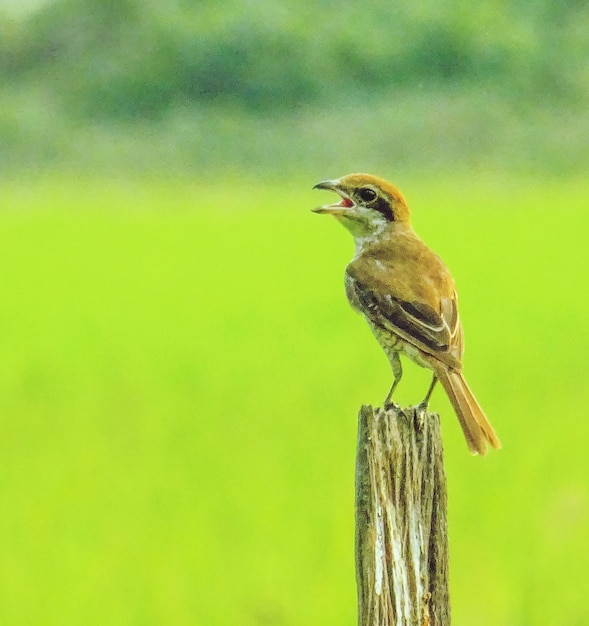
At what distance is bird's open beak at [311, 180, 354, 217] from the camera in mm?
4746

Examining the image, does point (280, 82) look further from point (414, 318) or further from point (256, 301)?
point (414, 318)

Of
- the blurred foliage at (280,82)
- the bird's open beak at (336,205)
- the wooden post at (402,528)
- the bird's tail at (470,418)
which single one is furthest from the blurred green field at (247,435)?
the blurred foliage at (280,82)

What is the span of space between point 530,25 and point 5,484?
20.8 metres

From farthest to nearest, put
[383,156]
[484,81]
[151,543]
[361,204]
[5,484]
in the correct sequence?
[484,81] → [383,156] → [5,484] → [151,543] → [361,204]

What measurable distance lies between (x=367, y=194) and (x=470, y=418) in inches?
48.3

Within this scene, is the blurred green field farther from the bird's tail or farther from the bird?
the bird's tail

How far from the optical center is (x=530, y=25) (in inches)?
1045

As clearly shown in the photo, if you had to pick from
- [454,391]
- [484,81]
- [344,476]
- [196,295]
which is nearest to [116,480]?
[344,476]

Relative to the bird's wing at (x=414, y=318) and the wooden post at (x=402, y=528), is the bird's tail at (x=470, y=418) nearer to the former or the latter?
the bird's wing at (x=414, y=318)

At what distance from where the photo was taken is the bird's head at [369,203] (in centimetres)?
487

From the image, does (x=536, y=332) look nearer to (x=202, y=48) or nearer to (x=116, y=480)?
(x=116, y=480)

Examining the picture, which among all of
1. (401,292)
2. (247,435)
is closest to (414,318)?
(401,292)

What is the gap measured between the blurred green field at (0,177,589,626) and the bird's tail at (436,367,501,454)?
2111 millimetres

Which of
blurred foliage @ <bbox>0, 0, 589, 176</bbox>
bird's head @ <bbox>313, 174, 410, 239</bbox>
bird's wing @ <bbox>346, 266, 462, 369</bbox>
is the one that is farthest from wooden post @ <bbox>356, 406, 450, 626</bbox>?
blurred foliage @ <bbox>0, 0, 589, 176</bbox>
